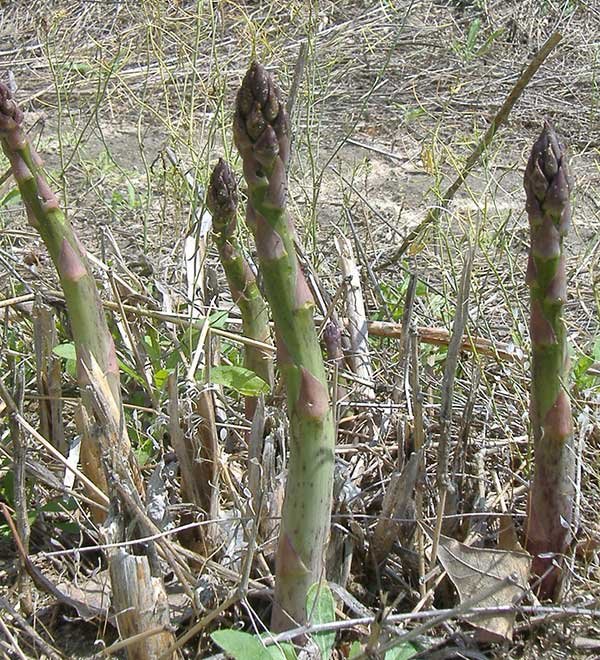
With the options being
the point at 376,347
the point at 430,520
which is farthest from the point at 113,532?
the point at 376,347

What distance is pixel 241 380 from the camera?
201 cm

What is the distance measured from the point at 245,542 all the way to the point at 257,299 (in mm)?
587

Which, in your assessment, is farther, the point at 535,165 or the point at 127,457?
the point at 127,457

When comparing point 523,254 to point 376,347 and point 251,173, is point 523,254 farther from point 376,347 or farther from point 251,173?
point 251,173

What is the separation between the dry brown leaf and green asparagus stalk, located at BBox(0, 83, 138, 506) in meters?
0.70

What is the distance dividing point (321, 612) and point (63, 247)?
35.2 inches

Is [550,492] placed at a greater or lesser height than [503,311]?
lesser

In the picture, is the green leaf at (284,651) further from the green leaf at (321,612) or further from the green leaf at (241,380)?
the green leaf at (241,380)

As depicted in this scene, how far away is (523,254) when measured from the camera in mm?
3557

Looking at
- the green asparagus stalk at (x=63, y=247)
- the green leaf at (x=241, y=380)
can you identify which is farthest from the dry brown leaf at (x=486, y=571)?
the green asparagus stalk at (x=63, y=247)

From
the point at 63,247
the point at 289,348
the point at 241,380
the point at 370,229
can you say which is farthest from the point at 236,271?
the point at 370,229

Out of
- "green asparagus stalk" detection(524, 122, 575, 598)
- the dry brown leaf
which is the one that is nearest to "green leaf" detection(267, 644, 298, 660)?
the dry brown leaf

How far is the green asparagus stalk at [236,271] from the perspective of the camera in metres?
2.01

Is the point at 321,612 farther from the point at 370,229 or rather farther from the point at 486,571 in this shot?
the point at 370,229
